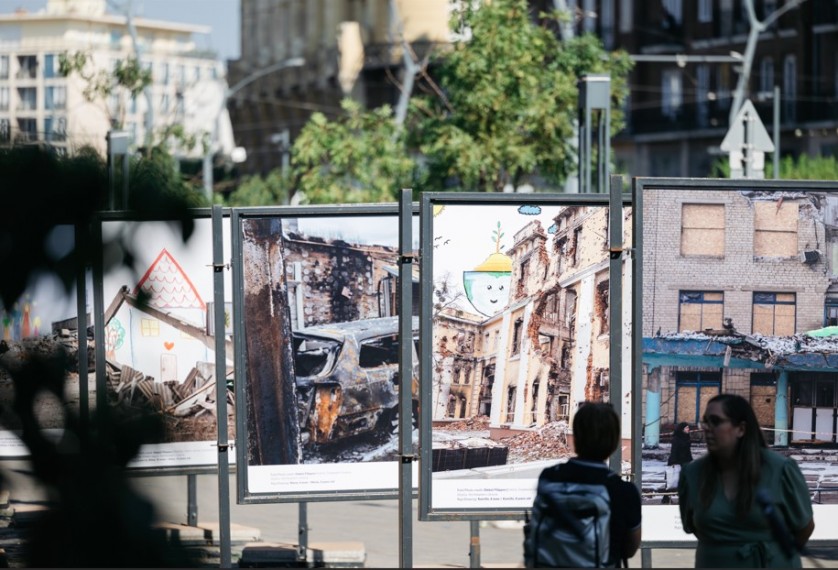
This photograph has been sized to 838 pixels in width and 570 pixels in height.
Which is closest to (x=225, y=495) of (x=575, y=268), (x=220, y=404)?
(x=220, y=404)

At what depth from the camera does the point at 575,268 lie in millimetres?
6812

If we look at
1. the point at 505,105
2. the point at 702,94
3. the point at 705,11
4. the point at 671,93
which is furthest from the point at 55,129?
the point at 671,93

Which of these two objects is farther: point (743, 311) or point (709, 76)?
point (709, 76)

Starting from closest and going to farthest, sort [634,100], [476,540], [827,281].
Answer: [827,281] → [476,540] → [634,100]

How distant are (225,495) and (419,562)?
317 cm

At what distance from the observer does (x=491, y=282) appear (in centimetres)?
684

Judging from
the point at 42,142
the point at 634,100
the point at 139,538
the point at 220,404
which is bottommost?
the point at 220,404

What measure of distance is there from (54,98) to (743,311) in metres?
4.65

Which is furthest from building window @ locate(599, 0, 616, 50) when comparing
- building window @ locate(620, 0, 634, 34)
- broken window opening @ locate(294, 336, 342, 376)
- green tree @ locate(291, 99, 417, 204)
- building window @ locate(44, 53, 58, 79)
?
building window @ locate(44, 53, 58, 79)

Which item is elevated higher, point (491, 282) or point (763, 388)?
point (491, 282)

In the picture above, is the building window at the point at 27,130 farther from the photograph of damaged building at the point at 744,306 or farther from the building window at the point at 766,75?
the building window at the point at 766,75

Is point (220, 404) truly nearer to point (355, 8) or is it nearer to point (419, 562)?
point (419, 562)

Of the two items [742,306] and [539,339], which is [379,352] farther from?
[742,306]

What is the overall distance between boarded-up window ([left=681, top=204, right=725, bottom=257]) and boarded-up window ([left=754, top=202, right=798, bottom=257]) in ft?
0.48
